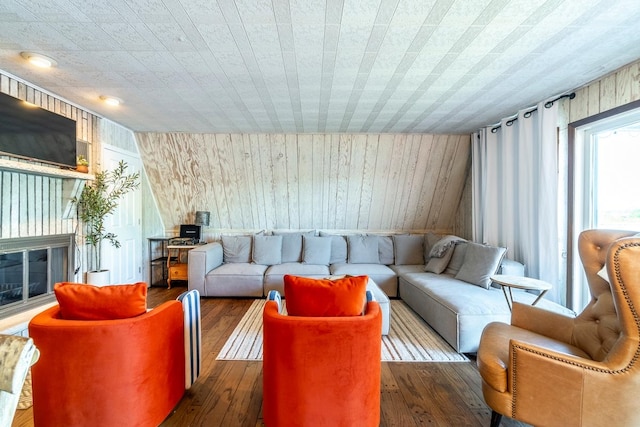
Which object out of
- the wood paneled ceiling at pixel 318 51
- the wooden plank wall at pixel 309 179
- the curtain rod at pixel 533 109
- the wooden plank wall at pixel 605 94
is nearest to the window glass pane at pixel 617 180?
the wooden plank wall at pixel 605 94

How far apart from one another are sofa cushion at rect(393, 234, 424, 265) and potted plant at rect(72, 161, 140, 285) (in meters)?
3.87

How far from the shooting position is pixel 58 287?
1417 millimetres

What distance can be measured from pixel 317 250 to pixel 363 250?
2.40 feet

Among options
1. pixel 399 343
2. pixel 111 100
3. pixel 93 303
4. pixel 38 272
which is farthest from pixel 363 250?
pixel 38 272

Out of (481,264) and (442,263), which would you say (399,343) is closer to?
(481,264)

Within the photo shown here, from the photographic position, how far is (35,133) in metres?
2.40

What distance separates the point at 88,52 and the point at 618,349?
355 centimetres

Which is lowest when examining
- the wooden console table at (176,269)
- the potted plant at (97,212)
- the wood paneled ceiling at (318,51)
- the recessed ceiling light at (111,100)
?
the wooden console table at (176,269)

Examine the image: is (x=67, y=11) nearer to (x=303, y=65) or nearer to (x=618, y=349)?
(x=303, y=65)

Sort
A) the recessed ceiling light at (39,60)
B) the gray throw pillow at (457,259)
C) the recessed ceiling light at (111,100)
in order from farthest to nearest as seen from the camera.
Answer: the gray throw pillow at (457,259), the recessed ceiling light at (111,100), the recessed ceiling light at (39,60)

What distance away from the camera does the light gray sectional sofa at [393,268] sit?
94.7 inches

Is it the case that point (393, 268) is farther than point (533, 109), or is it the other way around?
point (393, 268)

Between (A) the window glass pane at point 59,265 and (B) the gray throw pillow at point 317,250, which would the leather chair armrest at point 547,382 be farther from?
(A) the window glass pane at point 59,265

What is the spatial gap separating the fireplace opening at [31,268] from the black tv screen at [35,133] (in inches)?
29.6
